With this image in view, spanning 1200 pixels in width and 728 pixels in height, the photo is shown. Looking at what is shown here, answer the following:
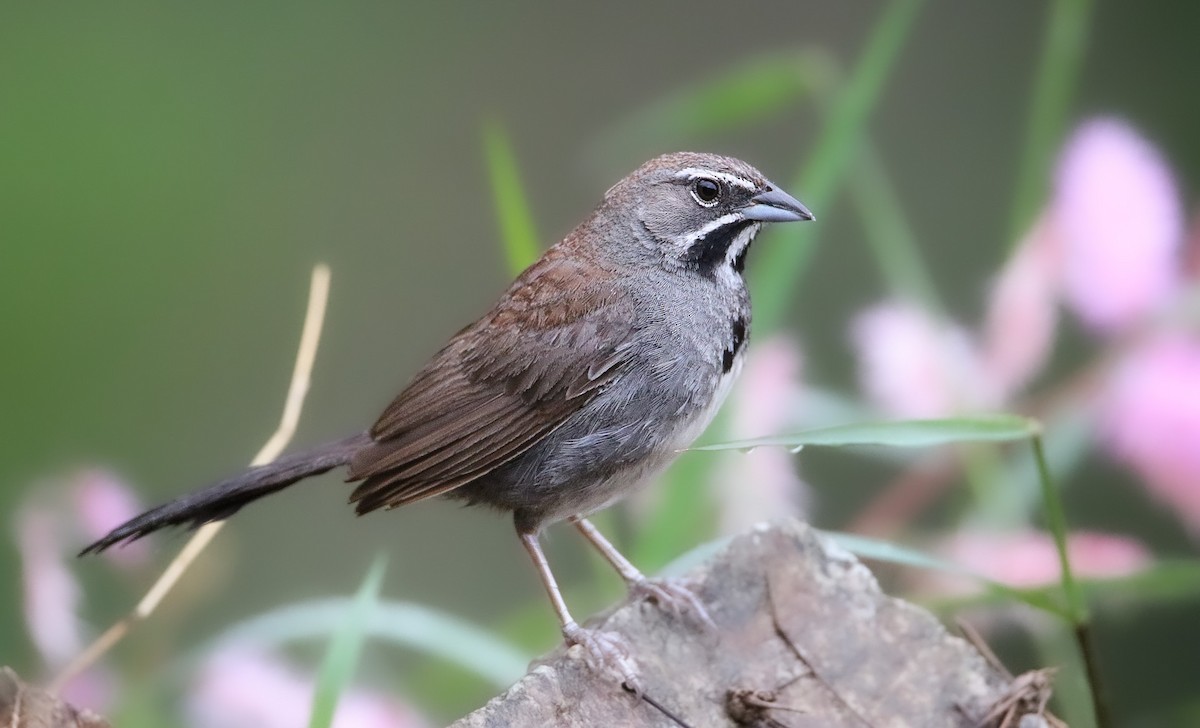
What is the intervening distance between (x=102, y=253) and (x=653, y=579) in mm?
1213

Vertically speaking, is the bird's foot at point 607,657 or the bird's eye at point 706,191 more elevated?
the bird's eye at point 706,191

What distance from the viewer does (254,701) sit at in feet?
6.39

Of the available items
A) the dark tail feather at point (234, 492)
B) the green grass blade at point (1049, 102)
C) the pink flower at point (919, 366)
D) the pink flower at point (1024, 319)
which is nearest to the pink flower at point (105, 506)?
the dark tail feather at point (234, 492)

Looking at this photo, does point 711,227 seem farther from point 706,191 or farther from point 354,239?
point 354,239

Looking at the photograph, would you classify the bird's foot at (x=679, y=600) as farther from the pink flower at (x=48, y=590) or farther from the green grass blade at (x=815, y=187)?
the pink flower at (x=48, y=590)

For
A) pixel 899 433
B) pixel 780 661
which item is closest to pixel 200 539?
pixel 780 661

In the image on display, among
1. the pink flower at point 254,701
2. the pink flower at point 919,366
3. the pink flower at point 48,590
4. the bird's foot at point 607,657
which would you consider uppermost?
the pink flower at point 919,366

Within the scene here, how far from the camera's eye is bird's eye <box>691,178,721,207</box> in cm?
149

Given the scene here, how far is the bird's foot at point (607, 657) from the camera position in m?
1.28

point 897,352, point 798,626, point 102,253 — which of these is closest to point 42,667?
point 102,253

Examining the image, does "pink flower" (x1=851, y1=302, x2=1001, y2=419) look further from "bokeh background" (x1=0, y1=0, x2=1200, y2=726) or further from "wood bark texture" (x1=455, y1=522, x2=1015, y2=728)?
"wood bark texture" (x1=455, y1=522, x2=1015, y2=728)

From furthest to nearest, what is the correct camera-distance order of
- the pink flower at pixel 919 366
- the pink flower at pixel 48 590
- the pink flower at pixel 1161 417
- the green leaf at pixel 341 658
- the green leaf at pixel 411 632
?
the pink flower at pixel 919 366 → the pink flower at pixel 1161 417 → the pink flower at pixel 48 590 → the green leaf at pixel 411 632 → the green leaf at pixel 341 658

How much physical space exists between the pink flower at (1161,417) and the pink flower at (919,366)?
0.22 metres

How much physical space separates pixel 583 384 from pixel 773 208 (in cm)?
33
